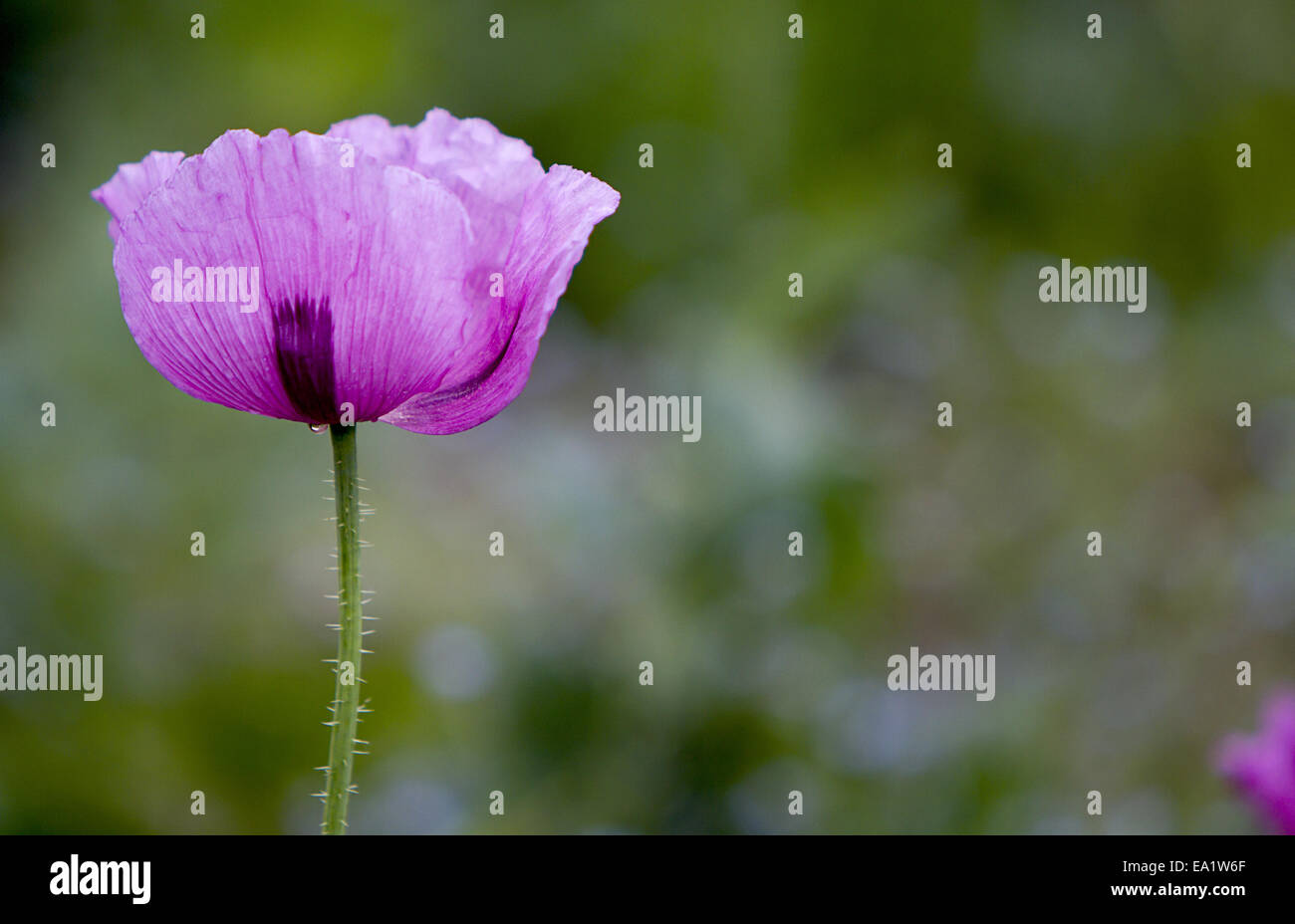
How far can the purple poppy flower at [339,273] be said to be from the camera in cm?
66

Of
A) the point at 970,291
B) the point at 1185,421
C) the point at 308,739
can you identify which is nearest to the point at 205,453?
the point at 308,739

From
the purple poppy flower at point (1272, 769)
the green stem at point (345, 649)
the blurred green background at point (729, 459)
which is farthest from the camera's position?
the blurred green background at point (729, 459)

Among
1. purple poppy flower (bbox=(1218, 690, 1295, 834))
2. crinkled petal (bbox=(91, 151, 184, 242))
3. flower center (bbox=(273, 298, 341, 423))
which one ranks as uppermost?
crinkled petal (bbox=(91, 151, 184, 242))

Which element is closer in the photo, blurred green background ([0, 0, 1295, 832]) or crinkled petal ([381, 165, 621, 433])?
crinkled petal ([381, 165, 621, 433])

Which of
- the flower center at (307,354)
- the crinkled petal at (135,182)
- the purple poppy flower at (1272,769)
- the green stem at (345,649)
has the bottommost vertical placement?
the purple poppy flower at (1272,769)

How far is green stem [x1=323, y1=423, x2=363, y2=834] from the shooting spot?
0.55 m

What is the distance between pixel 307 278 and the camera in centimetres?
70

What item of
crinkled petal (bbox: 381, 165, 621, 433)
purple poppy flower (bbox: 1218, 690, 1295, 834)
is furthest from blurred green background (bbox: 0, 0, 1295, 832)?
crinkled petal (bbox: 381, 165, 621, 433)

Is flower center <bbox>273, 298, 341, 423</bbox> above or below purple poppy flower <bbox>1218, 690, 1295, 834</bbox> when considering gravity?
above

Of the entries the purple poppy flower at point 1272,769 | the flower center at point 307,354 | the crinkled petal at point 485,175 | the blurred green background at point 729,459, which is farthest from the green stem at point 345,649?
the blurred green background at point 729,459

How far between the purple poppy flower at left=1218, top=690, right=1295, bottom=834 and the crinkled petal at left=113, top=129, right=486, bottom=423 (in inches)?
30.8

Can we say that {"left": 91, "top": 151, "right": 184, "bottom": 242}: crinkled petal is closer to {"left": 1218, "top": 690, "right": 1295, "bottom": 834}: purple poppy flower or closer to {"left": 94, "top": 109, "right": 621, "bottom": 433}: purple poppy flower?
{"left": 94, "top": 109, "right": 621, "bottom": 433}: purple poppy flower

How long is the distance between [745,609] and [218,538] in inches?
39.5

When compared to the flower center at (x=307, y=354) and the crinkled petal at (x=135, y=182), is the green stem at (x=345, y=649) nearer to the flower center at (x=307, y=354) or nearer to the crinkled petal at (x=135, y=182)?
the flower center at (x=307, y=354)
